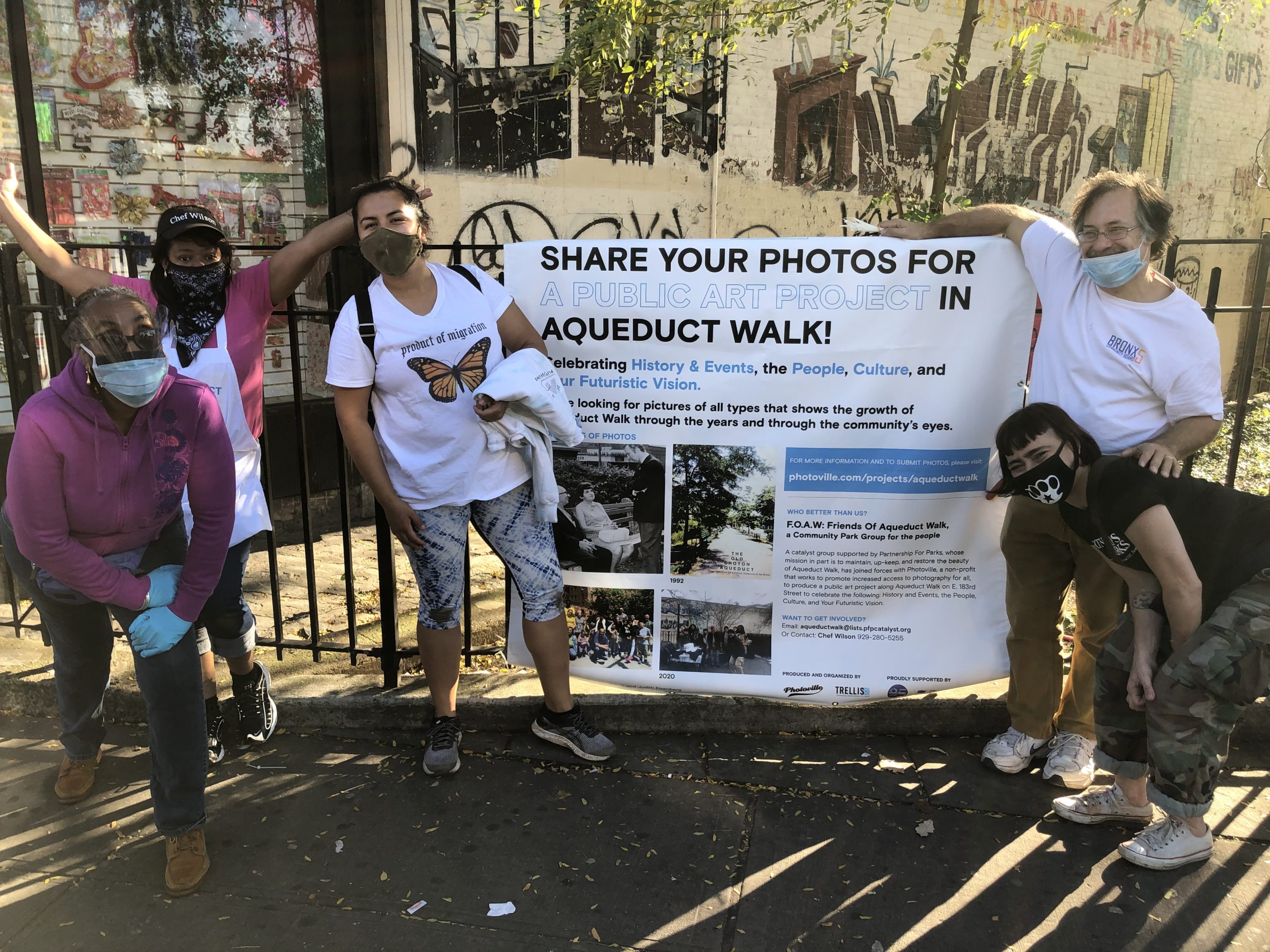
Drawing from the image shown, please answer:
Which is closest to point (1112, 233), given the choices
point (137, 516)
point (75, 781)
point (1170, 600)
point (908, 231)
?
point (908, 231)

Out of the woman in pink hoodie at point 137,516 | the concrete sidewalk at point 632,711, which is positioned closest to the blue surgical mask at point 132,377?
the woman in pink hoodie at point 137,516

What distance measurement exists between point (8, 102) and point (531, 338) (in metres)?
4.19

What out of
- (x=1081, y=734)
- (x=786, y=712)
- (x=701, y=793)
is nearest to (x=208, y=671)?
(x=701, y=793)

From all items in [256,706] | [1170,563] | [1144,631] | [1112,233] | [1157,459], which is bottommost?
[256,706]

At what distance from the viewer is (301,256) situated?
3143 mm

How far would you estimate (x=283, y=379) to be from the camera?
6.50 meters

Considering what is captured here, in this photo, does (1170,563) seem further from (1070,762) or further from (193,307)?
(193,307)

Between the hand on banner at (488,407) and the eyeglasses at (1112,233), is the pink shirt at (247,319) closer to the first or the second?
the hand on banner at (488,407)

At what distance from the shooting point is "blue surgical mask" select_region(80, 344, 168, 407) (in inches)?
96.3

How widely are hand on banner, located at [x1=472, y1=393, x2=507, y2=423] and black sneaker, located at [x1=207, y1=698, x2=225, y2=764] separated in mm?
1521

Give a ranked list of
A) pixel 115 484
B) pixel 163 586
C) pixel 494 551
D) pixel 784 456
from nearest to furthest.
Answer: pixel 115 484, pixel 163 586, pixel 494 551, pixel 784 456

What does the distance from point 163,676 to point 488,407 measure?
1233 millimetres

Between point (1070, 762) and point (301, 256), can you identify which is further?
point (1070, 762)

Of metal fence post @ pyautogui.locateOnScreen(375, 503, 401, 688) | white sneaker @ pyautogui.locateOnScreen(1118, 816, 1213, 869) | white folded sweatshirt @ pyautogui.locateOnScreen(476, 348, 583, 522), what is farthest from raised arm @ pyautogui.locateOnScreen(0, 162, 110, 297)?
white sneaker @ pyautogui.locateOnScreen(1118, 816, 1213, 869)
